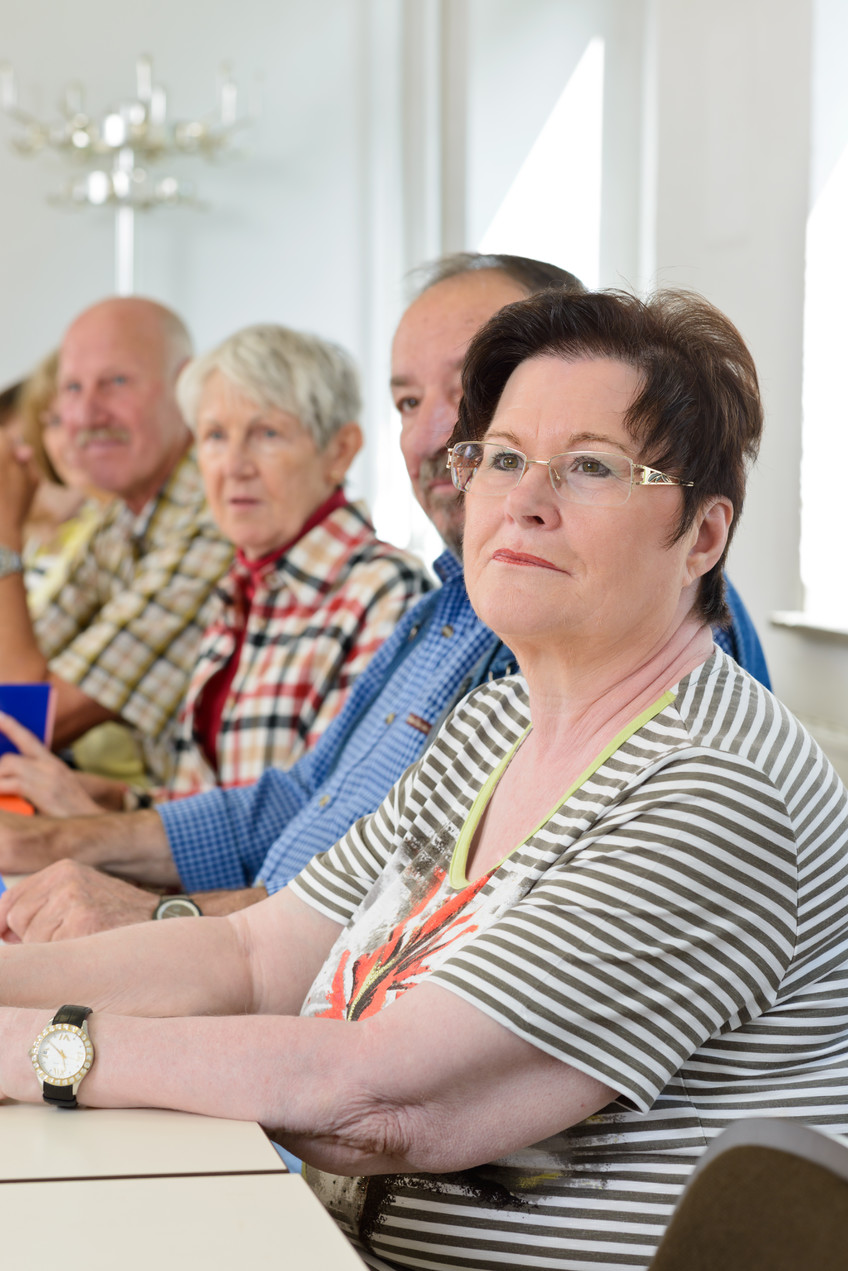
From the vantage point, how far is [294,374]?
232 cm

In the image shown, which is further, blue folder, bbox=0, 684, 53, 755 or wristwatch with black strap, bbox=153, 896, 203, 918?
blue folder, bbox=0, 684, 53, 755

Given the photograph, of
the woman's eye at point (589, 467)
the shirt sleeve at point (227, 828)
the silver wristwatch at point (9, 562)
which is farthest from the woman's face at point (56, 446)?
the woman's eye at point (589, 467)

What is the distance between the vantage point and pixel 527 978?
839mm

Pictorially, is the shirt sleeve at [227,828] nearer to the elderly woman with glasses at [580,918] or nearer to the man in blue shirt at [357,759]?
the man in blue shirt at [357,759]

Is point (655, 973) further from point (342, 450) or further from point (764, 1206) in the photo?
point (342, 450)

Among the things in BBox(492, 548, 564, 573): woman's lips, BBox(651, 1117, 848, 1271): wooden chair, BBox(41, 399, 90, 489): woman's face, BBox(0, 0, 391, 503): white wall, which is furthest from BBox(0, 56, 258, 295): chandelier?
BBox(651, 1117, 848, 1271): wooden chair

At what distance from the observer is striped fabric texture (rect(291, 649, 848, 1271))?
84 cm

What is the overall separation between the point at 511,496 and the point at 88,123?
204 inches

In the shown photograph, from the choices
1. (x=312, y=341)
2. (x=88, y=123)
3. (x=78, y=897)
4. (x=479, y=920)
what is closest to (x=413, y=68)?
(x=88, y=123)

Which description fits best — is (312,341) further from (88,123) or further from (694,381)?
(88,123)

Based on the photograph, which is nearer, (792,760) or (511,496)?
(792,760)

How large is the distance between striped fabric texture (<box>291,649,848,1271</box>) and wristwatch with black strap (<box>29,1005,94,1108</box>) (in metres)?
0.25

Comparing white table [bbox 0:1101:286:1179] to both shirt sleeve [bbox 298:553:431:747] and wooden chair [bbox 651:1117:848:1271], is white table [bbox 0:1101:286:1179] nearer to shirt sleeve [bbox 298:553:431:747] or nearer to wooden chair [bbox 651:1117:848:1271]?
wooden chair [bbox 651:1117:848:1271]

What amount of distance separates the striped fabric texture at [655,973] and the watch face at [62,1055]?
257mm
